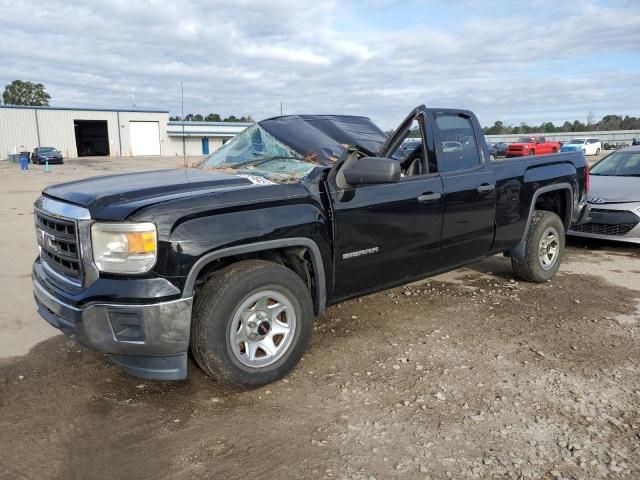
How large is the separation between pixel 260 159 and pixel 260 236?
1329 mm

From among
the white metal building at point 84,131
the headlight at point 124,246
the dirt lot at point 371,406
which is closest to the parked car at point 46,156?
the white metal building at point 84,131

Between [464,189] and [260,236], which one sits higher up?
[464,189]

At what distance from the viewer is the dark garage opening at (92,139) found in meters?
61.7

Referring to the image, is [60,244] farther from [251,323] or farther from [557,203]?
[557,203]

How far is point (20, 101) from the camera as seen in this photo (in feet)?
320

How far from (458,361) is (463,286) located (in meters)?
2.06

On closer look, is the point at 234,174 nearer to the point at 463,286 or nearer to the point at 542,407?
the point at 542,407

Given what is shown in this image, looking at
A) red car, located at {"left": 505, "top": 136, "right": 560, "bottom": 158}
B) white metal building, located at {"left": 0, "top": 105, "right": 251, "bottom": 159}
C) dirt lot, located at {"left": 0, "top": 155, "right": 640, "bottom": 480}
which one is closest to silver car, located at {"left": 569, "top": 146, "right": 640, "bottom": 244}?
dirt lot, located at {"left": 0, "top": 155, "right": 640, "bottom": 480}

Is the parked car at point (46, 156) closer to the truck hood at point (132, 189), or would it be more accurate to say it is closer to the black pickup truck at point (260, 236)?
the black pickup truck at point (260, 236)

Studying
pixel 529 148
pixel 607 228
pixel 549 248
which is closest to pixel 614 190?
pixel 607 228

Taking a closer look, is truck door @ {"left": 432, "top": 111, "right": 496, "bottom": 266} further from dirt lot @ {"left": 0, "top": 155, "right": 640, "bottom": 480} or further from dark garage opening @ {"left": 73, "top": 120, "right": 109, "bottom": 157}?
dark garage opening @ {"left": 73, "top": 120, "right": 109, "bottom": 157}

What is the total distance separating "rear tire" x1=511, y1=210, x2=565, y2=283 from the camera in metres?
5.58

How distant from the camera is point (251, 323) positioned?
338cm

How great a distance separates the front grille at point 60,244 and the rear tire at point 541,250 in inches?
174
